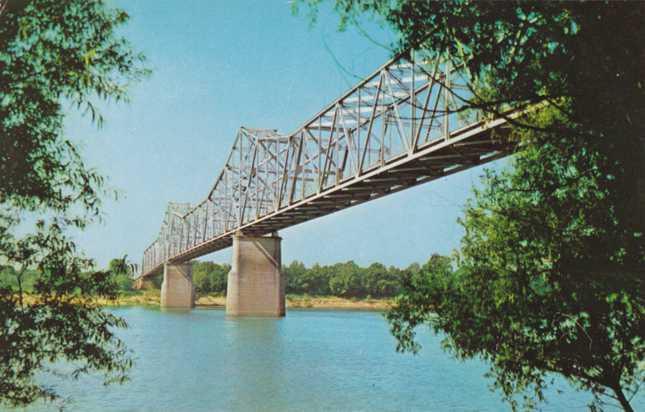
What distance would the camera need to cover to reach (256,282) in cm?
6612

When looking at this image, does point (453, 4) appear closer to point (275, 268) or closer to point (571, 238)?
point (571, 238)

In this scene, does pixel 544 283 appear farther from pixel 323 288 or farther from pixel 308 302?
pixel 323 288

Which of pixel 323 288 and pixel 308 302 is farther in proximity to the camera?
pixel 323 288

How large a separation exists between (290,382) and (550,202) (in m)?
18.2

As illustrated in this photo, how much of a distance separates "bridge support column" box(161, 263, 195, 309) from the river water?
237 ft

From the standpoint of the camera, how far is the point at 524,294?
8.48 m

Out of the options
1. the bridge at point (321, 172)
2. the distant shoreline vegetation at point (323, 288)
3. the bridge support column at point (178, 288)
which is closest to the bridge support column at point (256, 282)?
the bridge at point (321, 172)

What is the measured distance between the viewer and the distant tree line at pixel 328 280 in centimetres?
13138

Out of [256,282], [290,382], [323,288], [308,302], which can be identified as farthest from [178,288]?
[290,382]

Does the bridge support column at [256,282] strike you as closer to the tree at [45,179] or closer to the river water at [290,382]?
the river water at [290,382]

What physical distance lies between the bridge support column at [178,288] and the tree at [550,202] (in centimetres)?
10575

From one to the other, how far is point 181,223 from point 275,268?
2547 inches

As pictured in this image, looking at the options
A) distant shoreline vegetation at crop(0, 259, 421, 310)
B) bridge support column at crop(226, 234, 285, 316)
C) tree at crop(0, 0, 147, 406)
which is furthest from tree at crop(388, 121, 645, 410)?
distant shoreline vegetation at crop(0, 259, 421, 310)

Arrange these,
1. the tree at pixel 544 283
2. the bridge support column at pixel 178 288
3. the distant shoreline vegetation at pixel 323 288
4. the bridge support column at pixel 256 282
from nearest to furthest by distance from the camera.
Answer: the tree at pixel 544 283
the bridge support column at pixel 256 282
the bridge support column at pixel 178 288
the distant shoreline vegetation at pixel 323 288
